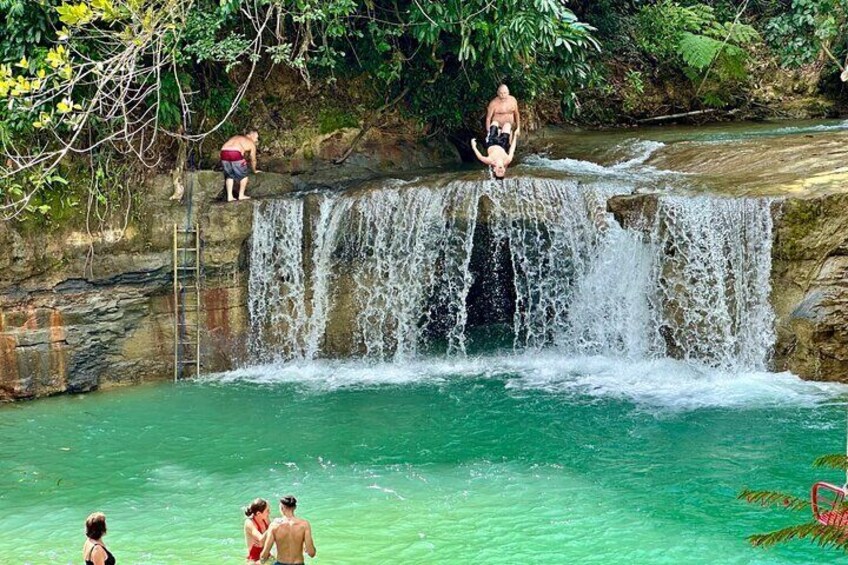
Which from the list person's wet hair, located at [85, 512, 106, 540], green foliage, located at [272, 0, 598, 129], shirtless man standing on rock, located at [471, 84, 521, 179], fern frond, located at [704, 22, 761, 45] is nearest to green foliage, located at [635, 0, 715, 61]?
fern frond, located at [704, 22, 761, 45]

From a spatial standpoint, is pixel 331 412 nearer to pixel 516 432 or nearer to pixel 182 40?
pixel 516 432

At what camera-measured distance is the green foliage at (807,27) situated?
13586 mm

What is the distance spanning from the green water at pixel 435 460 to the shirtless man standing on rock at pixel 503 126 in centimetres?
269

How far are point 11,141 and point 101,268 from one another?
1.70 m

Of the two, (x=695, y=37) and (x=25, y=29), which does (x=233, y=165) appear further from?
(x=695, y=37)

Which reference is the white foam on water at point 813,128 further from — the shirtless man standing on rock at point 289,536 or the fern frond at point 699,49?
the shirtless man standing on rock at point 289,536

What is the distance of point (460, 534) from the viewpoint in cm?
772

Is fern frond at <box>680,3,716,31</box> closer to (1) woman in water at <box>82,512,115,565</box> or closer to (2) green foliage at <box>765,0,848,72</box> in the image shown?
(2) green foliage at <box>765,0,848,72</box>

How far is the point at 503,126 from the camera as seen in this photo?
13406 mm

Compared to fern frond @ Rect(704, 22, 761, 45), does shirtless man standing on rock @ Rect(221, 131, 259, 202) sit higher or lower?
lower

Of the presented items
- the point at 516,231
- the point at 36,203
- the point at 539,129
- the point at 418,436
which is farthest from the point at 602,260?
the point at 36,203

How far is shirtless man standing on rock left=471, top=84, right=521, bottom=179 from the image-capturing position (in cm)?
1316

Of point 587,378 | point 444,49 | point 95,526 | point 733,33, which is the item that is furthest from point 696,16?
point 95,526

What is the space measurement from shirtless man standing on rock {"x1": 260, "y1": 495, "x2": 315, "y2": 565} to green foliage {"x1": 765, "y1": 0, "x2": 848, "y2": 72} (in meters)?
10.2
